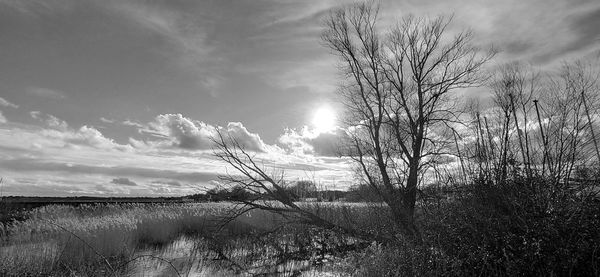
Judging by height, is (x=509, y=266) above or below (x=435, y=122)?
below

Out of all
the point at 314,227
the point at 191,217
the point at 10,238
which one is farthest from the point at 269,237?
the point at 10,238

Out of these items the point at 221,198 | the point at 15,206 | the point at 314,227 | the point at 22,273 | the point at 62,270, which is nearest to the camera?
the point at 22,273

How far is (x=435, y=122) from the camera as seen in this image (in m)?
16.3

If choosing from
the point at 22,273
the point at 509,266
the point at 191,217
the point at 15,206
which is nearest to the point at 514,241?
the point at 509,266

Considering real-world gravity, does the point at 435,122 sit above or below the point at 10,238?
above

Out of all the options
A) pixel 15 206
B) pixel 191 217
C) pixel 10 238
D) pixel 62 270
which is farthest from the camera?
pixel 15 206

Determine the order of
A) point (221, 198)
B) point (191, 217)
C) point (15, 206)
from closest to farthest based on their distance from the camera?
point (221, 198)
point (191, 217)
point (15, 206)

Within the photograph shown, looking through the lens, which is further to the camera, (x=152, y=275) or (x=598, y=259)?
(x=152, y=275)

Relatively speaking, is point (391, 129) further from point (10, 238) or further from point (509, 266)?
point (10, 238)

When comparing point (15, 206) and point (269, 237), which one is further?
point (15, 206)

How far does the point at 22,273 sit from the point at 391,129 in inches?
493

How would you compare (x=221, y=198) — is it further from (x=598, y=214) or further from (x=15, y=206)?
(x=15, y=206)

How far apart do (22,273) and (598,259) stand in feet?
36.7

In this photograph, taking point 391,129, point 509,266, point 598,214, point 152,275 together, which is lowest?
point 152,275
